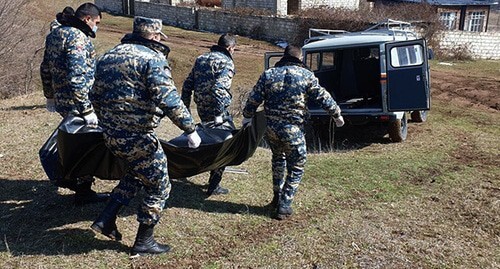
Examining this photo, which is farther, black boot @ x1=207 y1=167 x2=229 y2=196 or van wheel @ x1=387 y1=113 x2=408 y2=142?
van wheel @ x1=387 y1=113 x2=408 y2=142

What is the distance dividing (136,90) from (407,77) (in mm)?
5398

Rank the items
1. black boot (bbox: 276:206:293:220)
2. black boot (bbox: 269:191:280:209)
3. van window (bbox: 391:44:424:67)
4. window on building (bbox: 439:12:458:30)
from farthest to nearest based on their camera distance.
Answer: window on building (bbox: 439:12:458:30)
van window (bbox: 391:44:424:67)
black boot (bbox: 269:191:280:209)
black boot (bbox: 276:206:293:220)

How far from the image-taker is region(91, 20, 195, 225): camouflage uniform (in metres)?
3.70

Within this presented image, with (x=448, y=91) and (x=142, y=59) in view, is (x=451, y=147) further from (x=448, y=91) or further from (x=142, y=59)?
(x=448, y=91)

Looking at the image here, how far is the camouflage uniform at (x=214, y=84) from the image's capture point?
18.4 feet

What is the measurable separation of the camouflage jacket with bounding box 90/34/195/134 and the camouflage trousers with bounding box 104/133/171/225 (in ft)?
0.24

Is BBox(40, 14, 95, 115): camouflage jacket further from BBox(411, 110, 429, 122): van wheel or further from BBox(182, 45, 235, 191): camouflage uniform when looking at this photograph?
BBox(411, 110, 429, 122): van wheel

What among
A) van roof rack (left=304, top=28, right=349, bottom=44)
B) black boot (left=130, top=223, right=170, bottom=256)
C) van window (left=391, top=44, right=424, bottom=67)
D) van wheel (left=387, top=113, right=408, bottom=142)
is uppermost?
van roof rack (left=304, top=28, right=349, bottom=44)

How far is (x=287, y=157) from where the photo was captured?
5.01 metres

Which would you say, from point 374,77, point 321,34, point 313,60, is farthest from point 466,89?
point 313,60

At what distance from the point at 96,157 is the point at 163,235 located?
95cm

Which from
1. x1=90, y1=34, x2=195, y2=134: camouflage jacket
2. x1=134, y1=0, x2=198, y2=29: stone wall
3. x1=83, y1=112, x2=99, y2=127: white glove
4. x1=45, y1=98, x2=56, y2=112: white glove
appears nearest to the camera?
x1=90, y1=34, x2=195, y2=134: camouflage jacket

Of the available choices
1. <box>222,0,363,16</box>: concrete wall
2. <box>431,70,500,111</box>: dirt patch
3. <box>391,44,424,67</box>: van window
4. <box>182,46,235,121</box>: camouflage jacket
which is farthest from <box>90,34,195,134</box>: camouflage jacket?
<box>222,0,363,16</box>: concrete wall

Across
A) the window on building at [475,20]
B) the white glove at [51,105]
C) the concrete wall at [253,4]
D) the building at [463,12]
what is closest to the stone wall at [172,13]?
the concrete wall at [253,4]
